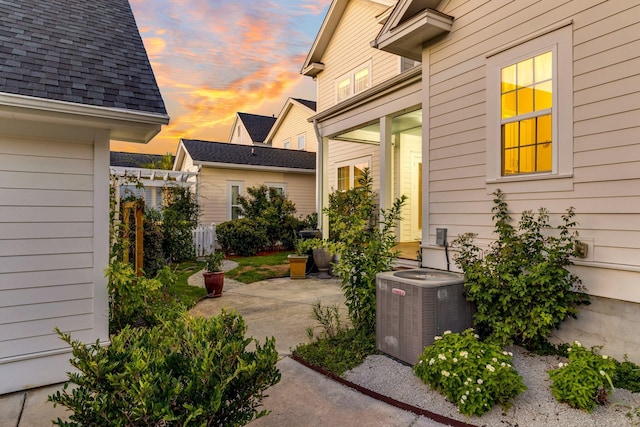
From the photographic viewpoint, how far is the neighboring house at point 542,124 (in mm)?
3322

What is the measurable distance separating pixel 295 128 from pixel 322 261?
1184cm

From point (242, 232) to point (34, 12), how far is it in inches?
335

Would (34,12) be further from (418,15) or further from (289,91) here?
(289,91)

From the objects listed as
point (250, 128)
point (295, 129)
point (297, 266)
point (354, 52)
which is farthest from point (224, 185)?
point (250, 128)

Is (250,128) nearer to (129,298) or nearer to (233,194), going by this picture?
(233,194)

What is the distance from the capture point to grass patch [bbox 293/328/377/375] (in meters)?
3.55

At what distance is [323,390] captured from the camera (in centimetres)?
309

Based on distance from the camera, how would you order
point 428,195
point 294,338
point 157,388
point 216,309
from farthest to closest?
point 216,309 → point 428,195 → point 294,338 → point 157,388

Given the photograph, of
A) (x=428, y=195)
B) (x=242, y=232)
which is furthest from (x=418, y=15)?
(x=242, y=232)

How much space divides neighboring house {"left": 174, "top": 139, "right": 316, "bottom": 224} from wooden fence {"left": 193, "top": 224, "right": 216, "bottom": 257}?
1.87 metres

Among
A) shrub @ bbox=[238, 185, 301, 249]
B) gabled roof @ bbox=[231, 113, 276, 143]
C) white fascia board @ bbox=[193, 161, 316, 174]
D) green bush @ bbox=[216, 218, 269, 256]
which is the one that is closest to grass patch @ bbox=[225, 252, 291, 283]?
green bush @ bbox=[216, 218, 269, 256]

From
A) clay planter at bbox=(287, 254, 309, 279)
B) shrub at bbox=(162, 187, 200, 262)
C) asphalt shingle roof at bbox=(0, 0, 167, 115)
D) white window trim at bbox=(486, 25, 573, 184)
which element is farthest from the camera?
clay planter at bbox=(287, 254, 309, 279)

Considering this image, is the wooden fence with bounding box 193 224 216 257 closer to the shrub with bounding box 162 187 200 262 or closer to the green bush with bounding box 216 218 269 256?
the green bush with bounding box 216 218 269 256

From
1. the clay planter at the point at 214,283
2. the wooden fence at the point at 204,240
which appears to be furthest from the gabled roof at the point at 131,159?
the clay planter at the point at 214,283
